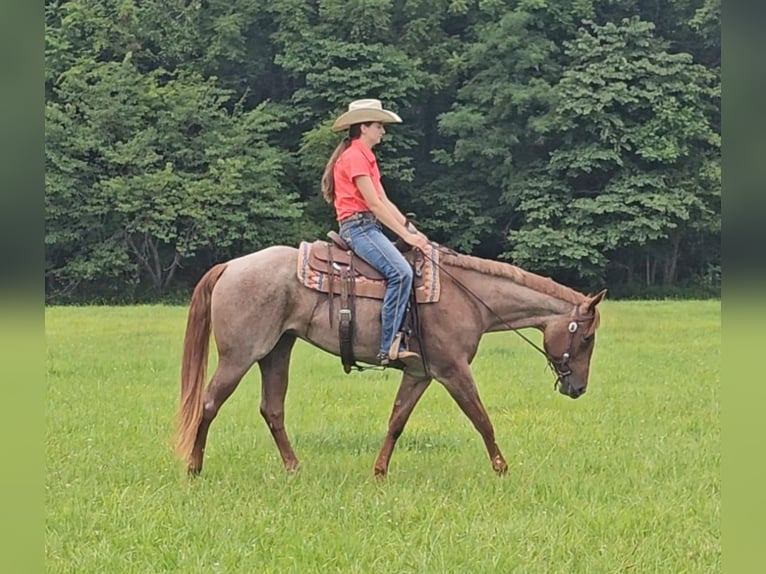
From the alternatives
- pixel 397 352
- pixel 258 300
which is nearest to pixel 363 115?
pixel 258 300

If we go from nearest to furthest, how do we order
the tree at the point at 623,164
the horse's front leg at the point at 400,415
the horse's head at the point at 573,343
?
the horse's front leg at the point at 400,415
the horse's head at the point at 573,343
the tree at the point at 623,164

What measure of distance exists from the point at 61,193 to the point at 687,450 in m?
25.0

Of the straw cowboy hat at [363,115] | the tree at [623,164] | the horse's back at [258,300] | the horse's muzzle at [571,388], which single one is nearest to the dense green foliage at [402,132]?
the tree at [623,164]

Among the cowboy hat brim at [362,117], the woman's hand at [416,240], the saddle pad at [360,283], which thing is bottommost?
the saddle pad at [360,283]

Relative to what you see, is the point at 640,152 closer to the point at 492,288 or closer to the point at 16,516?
the point at 492,288

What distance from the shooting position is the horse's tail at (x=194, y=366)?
6.25 metres

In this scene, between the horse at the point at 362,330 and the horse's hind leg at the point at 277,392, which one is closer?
Result: the horse at the point at 362,330

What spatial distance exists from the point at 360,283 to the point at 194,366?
136 cm

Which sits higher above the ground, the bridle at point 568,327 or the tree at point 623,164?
the tree at point 623,164

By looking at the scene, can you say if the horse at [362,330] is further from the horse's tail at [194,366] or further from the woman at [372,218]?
the woman at [372,218]

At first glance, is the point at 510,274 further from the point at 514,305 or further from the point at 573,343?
the point at 573,343

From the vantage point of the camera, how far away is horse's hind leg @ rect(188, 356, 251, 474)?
20.5 feet

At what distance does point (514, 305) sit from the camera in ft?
21.7

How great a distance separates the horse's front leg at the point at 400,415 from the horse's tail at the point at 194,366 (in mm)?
1345
